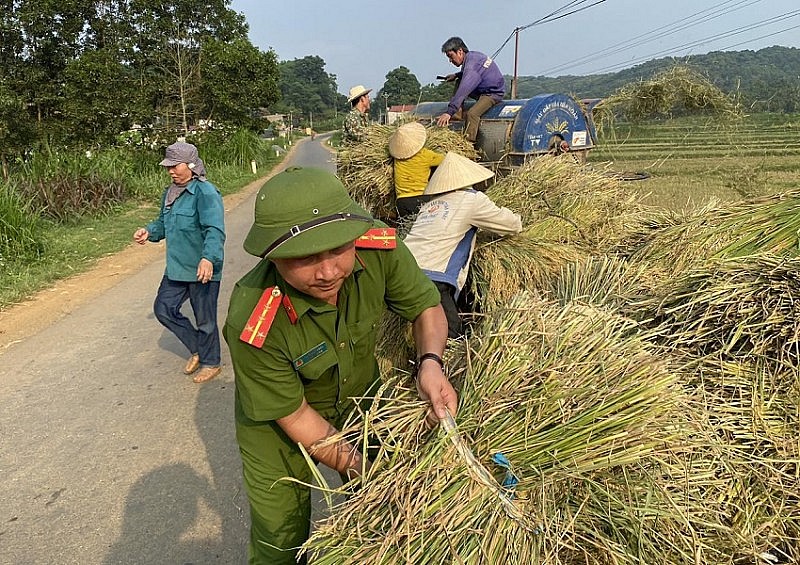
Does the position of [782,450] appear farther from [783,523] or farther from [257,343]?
[257,343]

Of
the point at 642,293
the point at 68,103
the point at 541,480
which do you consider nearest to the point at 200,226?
the point at 642,293

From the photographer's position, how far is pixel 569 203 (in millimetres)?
4438

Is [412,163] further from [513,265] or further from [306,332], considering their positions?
[306,332]

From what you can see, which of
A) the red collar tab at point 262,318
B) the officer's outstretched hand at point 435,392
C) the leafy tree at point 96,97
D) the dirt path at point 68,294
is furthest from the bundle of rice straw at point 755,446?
the leafy tree at point 96,97

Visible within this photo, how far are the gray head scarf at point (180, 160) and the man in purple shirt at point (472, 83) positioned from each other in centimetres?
252

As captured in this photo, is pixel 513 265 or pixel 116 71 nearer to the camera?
pixel 513 265

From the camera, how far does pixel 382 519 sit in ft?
4.95

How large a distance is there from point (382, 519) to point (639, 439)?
0.66 meters

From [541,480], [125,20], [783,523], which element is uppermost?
[125,20]

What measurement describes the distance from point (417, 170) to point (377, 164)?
2.77 feet

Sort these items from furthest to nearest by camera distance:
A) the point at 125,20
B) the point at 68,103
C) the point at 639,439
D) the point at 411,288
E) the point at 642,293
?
the point at 125,20, the point at 68,103, the point at 642,293, the point at 411,288, the point at 639,439

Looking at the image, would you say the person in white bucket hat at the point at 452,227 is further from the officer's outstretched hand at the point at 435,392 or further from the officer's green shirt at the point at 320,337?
the officer's outstretched hand at the point at 435,392

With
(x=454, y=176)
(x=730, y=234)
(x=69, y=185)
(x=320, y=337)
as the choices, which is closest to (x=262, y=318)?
(x=320, y=337)

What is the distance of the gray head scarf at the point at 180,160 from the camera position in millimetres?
4305
